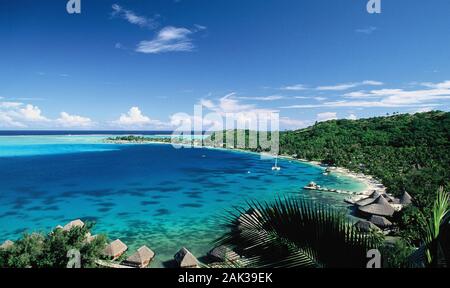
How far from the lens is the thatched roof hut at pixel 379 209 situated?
57.0 ft

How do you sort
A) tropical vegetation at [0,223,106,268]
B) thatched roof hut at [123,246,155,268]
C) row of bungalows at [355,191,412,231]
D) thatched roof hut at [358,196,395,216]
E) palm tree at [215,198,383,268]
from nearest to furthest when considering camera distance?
palm tree at [215,198,383,268] → tropical vegetation at [0,223,106,268] → thatched roof hut at [123,246,155,268] → row of bungalows at [355,191,412,231] → thatched roof hut at [358,196,395,216]

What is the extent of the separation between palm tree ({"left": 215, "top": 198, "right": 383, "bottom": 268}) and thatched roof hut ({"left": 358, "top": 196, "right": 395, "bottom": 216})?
706 inches

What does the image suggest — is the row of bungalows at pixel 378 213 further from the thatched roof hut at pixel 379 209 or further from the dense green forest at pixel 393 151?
the dense green forest at pixel 393 151

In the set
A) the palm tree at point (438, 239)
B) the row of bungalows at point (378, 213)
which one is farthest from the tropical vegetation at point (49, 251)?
the row of bungalows at point (378, 213)

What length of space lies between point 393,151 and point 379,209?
30.6 meters

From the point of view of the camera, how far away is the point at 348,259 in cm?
174

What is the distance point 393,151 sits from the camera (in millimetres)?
43969

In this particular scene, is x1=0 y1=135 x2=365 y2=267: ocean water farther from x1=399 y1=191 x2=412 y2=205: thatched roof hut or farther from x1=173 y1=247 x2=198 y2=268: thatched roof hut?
x1=399 y1=191 x2=412 y2=205: thatched roof hut

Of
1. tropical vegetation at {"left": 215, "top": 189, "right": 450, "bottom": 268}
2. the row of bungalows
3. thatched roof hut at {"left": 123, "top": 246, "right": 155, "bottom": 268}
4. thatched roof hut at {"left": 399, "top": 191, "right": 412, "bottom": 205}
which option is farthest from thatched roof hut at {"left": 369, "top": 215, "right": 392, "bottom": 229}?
tropical vegetation at {"left": 215, "top": 189, "right": 450, "bottom": 268}

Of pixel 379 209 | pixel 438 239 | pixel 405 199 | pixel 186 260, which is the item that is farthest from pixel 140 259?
pixel 405 199

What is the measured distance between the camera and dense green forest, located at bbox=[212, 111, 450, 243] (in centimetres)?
2398

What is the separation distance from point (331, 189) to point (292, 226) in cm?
2888

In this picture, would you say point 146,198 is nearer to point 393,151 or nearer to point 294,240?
point 294,240
